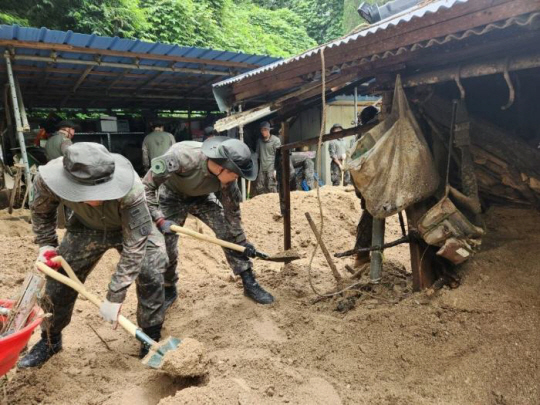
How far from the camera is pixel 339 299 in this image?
3.89 m

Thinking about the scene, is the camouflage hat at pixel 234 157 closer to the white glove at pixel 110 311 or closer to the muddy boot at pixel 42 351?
the white glove at pixel 110 311

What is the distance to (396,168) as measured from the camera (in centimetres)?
298

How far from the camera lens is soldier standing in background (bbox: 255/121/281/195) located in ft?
29.3

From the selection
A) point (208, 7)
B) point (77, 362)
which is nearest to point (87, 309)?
point (77, 362)

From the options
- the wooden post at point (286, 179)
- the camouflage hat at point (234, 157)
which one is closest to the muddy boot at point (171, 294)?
the wooden post at point (286, 179)

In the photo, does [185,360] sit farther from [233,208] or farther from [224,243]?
[233,208]

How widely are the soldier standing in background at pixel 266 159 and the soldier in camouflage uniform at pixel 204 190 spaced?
4701 mm

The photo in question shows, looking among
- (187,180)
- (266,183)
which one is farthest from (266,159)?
(187,180)

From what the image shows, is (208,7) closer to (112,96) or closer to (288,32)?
(288,32)

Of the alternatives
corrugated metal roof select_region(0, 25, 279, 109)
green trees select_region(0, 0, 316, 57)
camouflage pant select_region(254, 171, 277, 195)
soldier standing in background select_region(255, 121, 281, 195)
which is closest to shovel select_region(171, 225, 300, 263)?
corrugated metal roof select_region(0, 25, 279, 109)

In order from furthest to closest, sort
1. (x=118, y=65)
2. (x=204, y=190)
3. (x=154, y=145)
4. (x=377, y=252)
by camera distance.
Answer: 1. (x=154, y=145)
2. (x=118, y=65)
3. (x=204, y=190)
4. (x=377, y=252)

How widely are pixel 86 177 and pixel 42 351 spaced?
1616 mm

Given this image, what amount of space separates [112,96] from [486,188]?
8.15 m

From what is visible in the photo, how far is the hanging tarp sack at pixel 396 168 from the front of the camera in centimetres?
297
